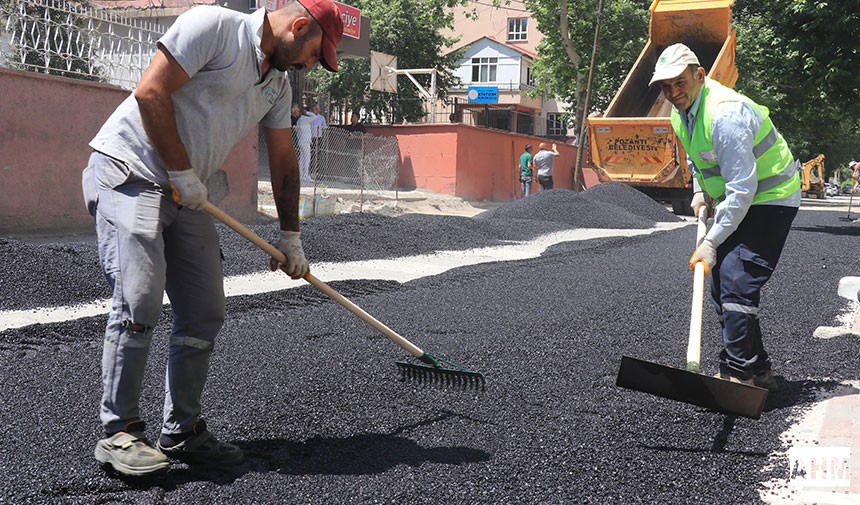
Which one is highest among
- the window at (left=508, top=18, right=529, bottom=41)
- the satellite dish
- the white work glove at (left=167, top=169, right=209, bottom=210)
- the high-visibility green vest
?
the window at (left=508, top=18, right=529, bottom=41)

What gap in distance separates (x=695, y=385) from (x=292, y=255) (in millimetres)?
1805

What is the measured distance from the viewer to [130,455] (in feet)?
8.89

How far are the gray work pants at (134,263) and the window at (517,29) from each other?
53.1 meters

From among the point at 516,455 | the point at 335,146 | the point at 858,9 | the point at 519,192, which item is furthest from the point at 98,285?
the point at 519,192

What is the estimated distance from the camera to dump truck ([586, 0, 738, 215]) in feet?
51.1

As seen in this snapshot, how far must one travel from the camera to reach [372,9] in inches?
1340

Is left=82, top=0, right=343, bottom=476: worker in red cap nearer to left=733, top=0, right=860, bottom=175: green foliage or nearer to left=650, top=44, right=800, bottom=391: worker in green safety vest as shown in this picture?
left=650, top=44, right=800, bottom=391: worker in green safety vest

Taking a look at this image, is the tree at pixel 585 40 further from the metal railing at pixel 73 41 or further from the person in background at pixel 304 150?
the metal railing at pixel 73 41

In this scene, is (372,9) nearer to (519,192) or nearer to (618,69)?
(618,69)

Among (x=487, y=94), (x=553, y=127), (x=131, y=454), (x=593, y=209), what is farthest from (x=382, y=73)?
(x=553, y=127)

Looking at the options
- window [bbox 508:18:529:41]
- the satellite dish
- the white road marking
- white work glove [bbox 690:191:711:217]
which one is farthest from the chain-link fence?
window [bbox 508:18:529:41]

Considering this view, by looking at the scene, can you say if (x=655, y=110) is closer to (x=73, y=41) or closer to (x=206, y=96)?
(x=73, y=41)

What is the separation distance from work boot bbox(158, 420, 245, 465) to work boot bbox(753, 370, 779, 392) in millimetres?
2541

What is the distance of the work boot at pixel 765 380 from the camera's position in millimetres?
4023
